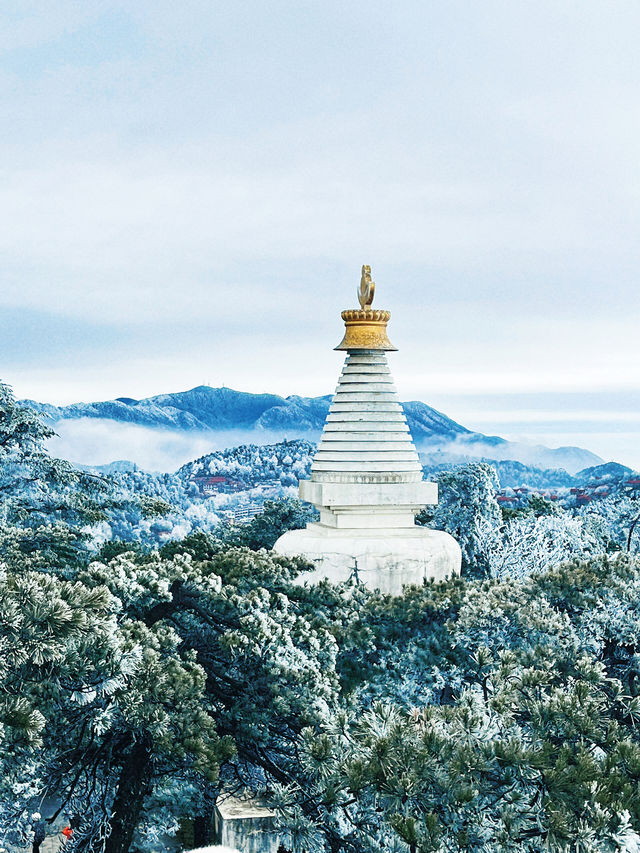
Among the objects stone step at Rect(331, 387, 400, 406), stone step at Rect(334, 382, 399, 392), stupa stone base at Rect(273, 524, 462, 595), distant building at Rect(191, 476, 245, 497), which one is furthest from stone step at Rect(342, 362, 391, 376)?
distant building at Rect(191, 476, 245, 497)

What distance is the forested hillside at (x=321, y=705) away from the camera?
11.0 meters

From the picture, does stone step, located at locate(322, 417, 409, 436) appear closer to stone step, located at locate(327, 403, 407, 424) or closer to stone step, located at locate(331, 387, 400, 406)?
stone step, located at locate(327, 403, 407, 424)

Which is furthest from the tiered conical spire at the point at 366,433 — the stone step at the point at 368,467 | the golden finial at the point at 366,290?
the golden finial at the point at 366,290

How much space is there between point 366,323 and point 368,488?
450 cm

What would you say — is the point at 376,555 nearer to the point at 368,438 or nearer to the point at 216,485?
the point at 368,438

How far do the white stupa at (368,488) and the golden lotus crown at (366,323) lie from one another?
27 millimetres

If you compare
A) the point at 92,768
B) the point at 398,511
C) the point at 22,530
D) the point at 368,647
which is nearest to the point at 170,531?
the point at 22,530

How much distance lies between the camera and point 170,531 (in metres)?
62.8

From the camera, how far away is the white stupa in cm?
2527

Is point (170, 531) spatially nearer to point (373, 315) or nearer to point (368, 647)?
point (373, 315)

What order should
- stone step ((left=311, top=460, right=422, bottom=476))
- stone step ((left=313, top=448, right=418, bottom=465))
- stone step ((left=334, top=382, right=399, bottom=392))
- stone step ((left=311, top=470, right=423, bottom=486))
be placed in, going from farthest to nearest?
stone step ((left=334, top=382, right=399, bottom=392))
stone step ((left=313, top=448, right=418, bottom=465))
stone step ((left=311, top=460, right=422, bottom=476))
stone step ((left=311, top=470, right=423, bottom=486))

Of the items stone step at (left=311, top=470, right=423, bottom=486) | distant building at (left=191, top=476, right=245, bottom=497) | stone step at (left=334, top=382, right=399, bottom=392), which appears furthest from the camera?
distant building at (left=191, top=476, right=245, bottom=497)

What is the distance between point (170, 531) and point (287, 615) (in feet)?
153

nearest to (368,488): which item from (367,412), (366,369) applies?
(367,412)
